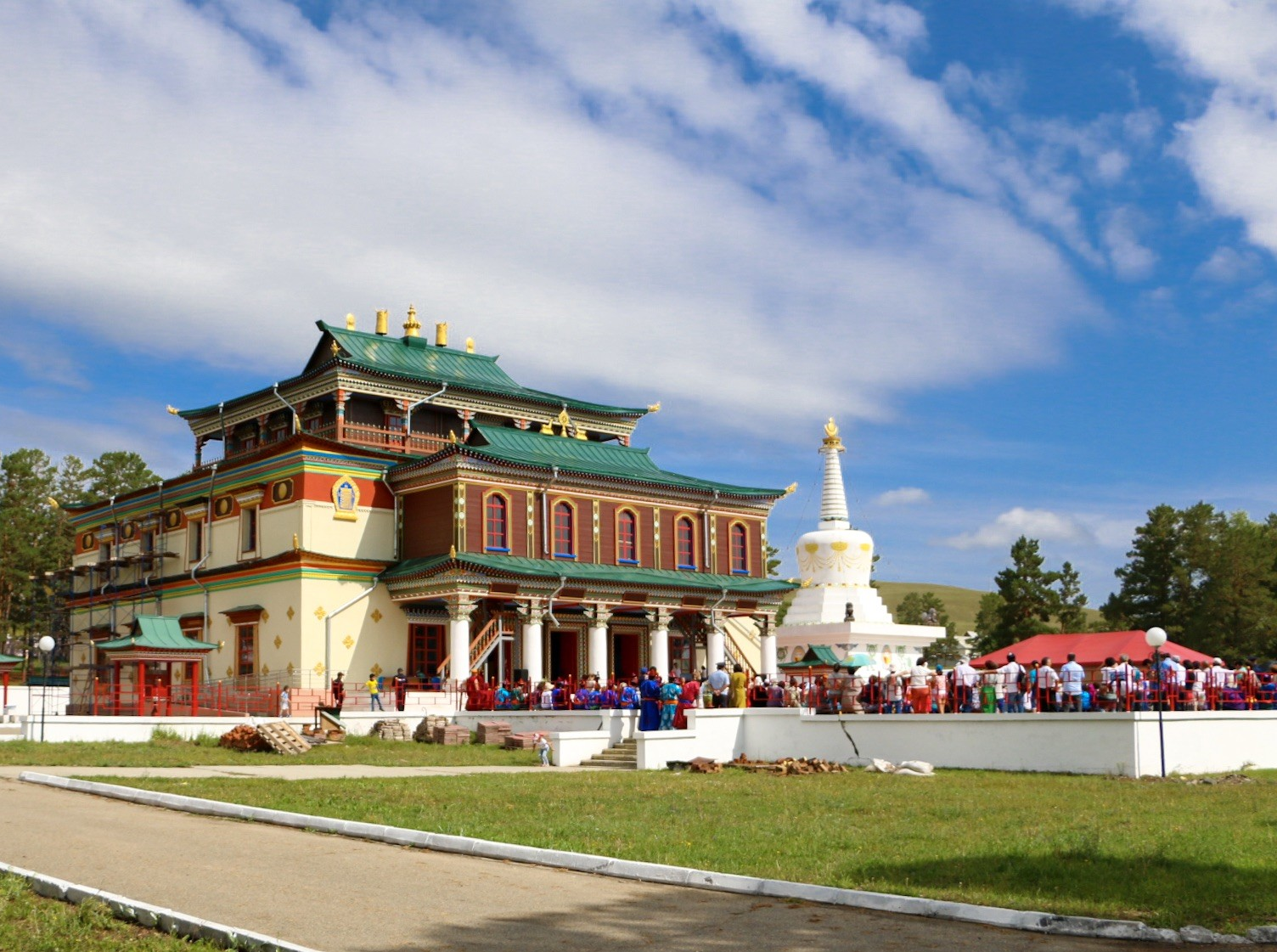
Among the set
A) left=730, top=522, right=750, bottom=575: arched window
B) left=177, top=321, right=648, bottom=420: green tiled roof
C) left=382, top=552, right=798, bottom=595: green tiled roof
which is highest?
left=177, top=321, right=648, bottom=420: green tiled roof

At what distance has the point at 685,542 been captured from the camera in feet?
171

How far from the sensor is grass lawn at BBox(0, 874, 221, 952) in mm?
9641

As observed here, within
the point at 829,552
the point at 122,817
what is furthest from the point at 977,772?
the point at 829,552

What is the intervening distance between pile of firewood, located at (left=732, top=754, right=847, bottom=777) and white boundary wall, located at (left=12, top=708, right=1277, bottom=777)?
1506 mm

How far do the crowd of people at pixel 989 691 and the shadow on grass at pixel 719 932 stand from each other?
16.8m

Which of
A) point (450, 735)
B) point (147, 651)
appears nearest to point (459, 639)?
point (450, 735)

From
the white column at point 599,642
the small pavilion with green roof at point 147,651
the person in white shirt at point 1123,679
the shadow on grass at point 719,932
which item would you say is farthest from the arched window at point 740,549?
the shadow on grass at point 719,932

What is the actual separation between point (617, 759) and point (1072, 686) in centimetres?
991

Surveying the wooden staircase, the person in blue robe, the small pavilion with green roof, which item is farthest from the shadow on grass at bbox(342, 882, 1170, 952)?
the small pavilion with green roof

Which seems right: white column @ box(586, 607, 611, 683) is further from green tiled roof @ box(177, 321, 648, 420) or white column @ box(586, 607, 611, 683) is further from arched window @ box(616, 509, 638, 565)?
green tiled roof @ box(177, 321, 648, 420)

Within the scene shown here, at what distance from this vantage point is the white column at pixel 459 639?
4344 cm

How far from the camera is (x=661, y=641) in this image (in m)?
49.1

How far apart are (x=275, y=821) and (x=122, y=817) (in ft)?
6.35

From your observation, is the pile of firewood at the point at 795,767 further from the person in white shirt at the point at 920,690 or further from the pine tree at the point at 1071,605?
the pine tree at the point at 1071,605
